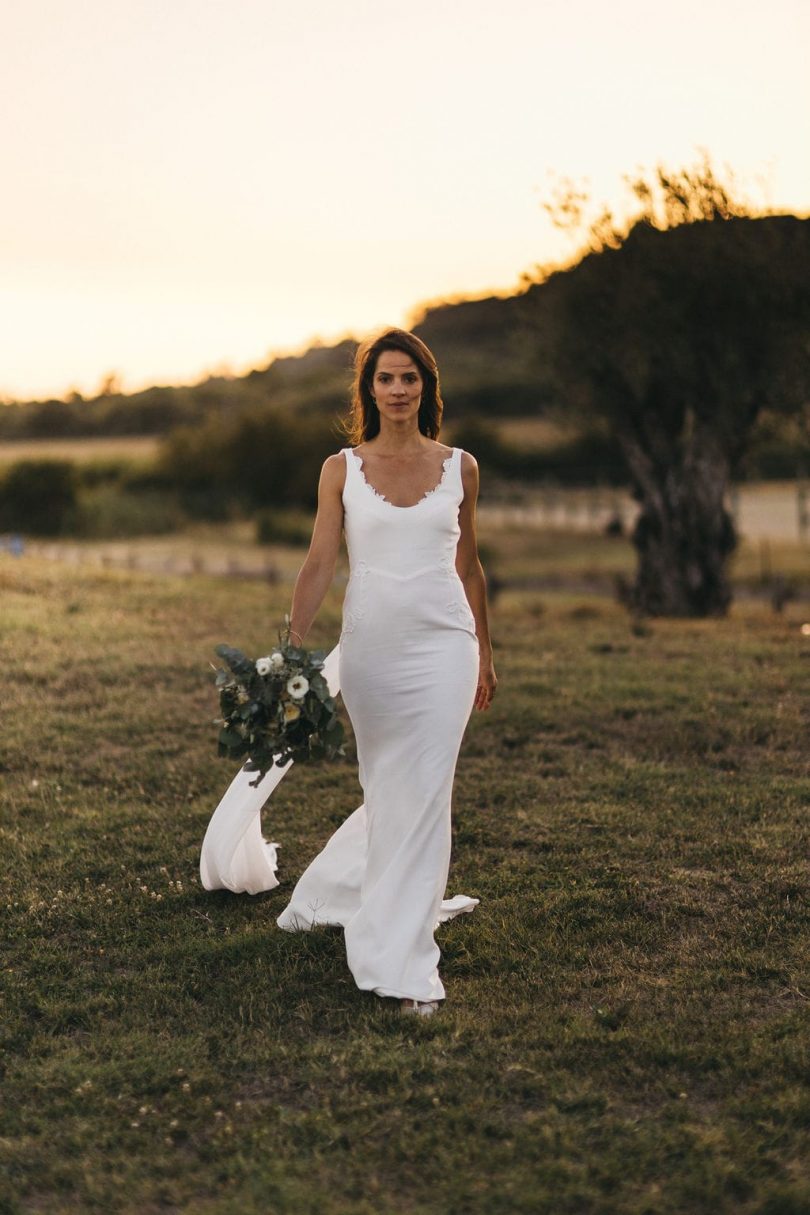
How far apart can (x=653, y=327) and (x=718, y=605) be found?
4.75 m

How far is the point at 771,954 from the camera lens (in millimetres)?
5738

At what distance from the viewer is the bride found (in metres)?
5.31

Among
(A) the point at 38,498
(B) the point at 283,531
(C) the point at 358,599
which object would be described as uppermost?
(A) the point at 38,498

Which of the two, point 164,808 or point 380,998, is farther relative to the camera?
point 164,808

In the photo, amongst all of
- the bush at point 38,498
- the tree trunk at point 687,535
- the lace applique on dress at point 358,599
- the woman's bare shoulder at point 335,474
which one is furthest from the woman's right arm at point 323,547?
the bush at point 38,498

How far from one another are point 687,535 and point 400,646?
15277mm

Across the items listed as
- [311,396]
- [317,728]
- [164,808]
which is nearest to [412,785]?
[317,728]

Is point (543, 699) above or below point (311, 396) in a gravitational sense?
below

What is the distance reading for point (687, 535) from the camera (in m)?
19.8

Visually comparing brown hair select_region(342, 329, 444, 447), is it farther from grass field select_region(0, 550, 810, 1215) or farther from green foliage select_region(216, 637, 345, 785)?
grass field select_region(0, 550, 810, 1215)

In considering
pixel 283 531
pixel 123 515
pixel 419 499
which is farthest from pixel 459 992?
pixel 123 515

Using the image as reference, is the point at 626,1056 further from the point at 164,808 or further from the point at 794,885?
the point at 164,808

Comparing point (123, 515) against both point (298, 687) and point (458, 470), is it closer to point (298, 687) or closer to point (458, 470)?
point (458, 470)

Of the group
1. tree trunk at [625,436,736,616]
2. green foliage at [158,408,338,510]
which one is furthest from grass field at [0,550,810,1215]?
green foliage at [158,408,338,510]
